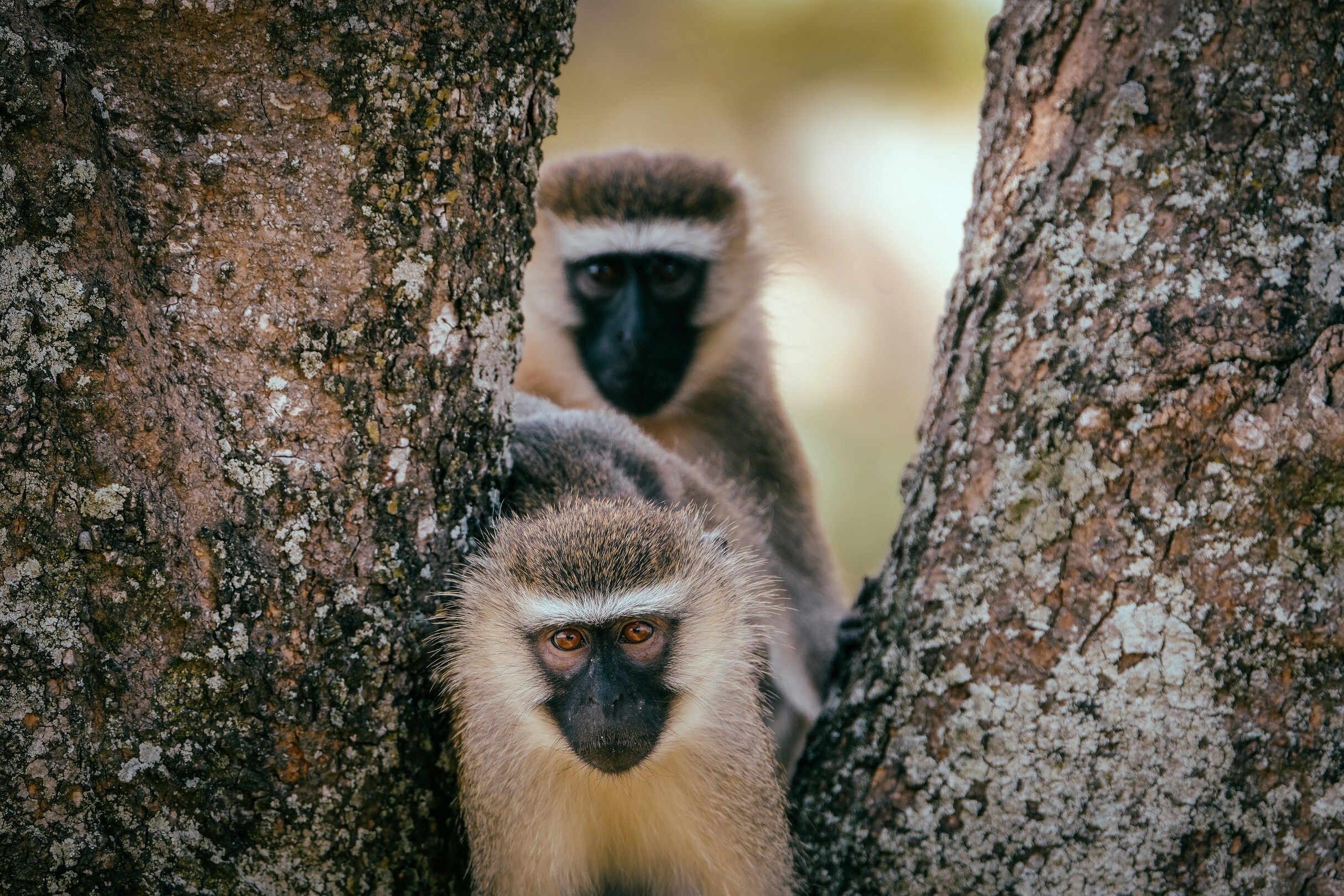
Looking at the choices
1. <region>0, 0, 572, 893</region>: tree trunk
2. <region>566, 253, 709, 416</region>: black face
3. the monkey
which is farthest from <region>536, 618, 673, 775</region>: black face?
<region>566, 253, 709, 416</region>: black face

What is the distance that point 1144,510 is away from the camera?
1933 millimetres

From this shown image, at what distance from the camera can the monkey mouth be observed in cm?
225

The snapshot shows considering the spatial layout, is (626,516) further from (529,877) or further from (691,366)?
(691,366)

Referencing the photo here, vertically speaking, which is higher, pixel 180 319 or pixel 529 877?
pixel 180 319

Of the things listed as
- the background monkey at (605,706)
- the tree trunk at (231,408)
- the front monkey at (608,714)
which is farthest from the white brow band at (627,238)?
the tree trunk at (231,408)

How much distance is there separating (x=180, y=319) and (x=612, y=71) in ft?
26.4

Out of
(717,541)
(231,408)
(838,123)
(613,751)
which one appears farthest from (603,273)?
(838,123)

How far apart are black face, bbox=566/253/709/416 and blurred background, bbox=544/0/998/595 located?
275 cm

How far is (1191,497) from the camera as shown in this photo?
6.24 feet

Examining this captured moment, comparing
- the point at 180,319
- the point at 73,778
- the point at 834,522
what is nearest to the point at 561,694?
the point at 73,778

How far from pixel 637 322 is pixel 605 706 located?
7.34ft

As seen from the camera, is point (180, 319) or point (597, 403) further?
point (597, 403)

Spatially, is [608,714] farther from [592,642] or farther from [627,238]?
[627,238]

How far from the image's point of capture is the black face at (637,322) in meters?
4.21
